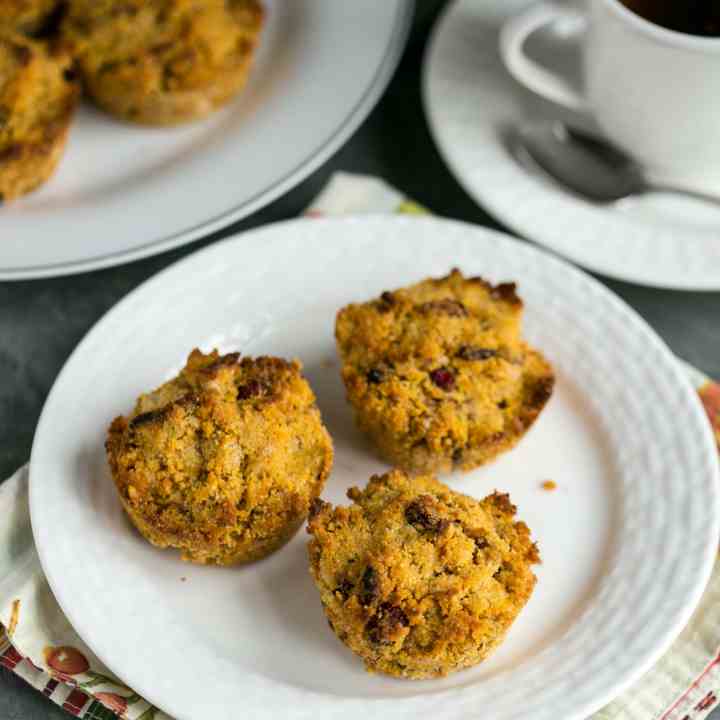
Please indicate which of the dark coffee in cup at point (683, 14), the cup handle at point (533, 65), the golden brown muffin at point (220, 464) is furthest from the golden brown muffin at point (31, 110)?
the dark coffee in cup at point (683, 14)

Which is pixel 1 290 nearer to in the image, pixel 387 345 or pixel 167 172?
pixel 167 172

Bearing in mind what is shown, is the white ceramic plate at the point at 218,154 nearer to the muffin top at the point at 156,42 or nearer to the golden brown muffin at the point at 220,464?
the muffin top at the point at 156,42

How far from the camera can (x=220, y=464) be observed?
2223mm

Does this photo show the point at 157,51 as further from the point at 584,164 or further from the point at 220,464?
the point at 220,464

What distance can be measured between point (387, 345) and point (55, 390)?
29.6 inches

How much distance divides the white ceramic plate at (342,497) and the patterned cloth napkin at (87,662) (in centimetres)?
11

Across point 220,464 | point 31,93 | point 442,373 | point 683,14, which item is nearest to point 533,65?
point 683,14

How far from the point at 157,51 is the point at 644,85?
132 cm

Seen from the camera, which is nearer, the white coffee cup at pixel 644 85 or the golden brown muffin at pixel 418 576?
the golden brown muffin at pixel 418 576

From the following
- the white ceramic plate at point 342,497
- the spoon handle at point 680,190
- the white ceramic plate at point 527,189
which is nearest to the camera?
the white ceramic plate at point 342,497

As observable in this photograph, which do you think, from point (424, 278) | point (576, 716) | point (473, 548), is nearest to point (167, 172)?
point (424, 278)

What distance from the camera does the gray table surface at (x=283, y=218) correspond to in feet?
9.39

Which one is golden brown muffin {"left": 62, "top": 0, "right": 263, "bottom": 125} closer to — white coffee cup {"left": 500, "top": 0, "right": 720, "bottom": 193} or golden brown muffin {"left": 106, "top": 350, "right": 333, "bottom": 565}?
white coffee cup {"left": 500, "top": 0, "right": 720, "bottom": 193}

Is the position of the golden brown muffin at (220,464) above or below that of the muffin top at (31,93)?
below
